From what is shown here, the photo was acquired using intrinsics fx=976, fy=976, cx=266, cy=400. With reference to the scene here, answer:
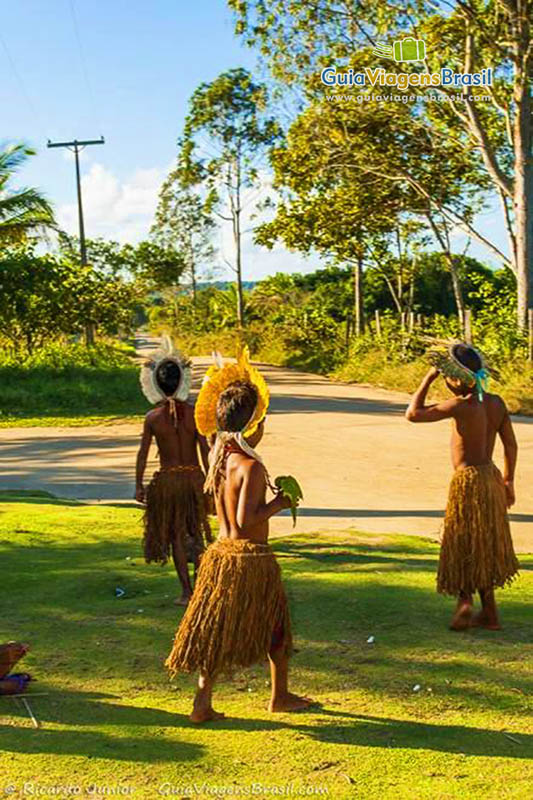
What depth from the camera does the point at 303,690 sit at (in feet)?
13.9

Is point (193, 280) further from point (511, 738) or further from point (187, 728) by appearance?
point (511, 738)

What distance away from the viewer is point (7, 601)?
571 cm

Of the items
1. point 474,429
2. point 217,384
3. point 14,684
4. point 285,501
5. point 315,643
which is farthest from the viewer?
point 474,429

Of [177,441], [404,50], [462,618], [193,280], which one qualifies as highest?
[404,50]

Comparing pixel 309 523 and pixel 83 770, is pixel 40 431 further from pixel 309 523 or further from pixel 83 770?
pixel 83 770

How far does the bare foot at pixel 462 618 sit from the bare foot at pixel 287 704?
1203 millimetres

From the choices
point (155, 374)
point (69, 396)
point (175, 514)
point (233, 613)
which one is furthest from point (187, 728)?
point (69, 396)

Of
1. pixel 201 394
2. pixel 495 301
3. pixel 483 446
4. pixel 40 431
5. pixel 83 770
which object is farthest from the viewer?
pixel 495 301

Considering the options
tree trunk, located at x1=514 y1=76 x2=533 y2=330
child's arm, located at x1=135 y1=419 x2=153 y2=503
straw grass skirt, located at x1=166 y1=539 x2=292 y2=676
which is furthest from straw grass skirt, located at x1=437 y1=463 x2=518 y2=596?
tree trunk, located at x1=514 y1=76 x2=533 y2=330

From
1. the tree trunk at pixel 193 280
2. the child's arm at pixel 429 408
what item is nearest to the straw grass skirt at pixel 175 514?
the child's arm at pixel 429 408

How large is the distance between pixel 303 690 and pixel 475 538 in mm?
1279

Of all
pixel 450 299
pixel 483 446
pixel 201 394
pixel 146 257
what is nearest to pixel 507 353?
pixel 483 446

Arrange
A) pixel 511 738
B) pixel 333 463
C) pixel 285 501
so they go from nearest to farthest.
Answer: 1. pixel 511 738
2. pixel 285 501
3. pixel 333 463

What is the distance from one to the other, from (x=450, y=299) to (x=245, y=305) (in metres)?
8.22
